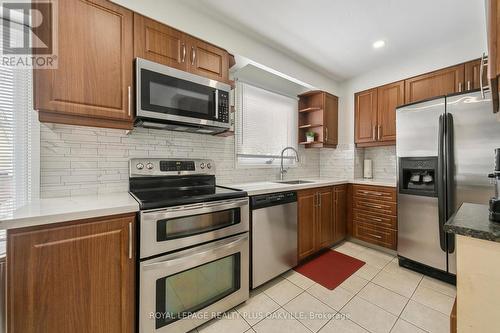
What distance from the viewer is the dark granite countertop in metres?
0.77

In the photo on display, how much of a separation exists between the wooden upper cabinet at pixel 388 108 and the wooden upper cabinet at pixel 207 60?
7.64 ft

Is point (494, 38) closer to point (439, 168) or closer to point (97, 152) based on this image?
point (439, 168)

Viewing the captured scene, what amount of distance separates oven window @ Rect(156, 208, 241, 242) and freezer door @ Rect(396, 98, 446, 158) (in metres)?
2.02

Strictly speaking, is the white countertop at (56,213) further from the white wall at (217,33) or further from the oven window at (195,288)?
the white wall at (217,33)

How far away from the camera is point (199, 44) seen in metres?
1.78

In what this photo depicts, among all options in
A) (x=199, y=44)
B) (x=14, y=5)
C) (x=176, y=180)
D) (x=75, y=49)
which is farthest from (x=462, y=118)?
(x=14, y=5)

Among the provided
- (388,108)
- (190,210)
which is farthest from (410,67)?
(190,210)

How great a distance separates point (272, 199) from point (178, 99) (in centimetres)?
121

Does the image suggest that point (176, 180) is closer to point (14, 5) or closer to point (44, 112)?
point (44, 112)

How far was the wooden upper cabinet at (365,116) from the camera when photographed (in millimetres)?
3008

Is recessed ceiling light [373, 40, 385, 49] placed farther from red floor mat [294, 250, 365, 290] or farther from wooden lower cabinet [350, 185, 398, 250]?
red floor mat [294, 250, 365, 290]

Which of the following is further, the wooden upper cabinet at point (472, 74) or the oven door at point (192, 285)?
the wooden upper cabinet at point (472, 74)

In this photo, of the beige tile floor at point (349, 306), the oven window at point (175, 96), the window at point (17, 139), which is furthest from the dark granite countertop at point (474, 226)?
the window at point (17, 139)

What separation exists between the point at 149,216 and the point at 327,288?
1.73 m
